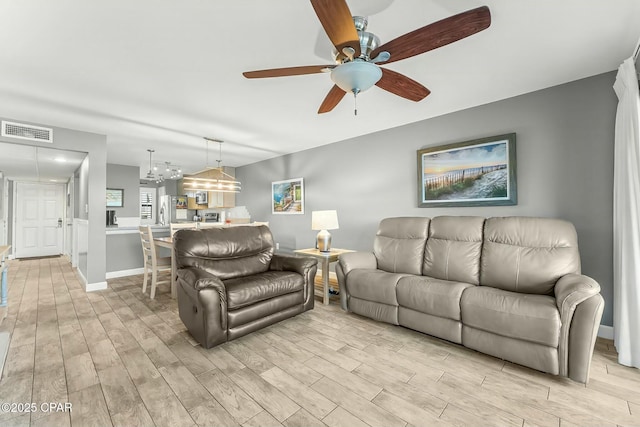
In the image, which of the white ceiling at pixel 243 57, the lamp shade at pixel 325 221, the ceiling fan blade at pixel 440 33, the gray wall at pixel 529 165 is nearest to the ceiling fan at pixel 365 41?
the ceiling fan blade at pixel 440 33

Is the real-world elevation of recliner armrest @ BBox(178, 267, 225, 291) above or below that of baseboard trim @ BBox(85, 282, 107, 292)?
above

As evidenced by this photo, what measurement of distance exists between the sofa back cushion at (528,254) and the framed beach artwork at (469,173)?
1.86 feet

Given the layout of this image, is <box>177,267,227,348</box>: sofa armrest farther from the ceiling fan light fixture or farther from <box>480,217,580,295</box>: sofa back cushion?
<box>480,217,580,295</box>: sofa back cushion

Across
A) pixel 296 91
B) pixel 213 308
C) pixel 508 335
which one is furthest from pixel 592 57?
pixel 213 308

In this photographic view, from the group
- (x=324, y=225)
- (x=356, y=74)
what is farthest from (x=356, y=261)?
(x=356, y=74)

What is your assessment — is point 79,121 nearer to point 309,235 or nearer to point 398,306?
point 309,235

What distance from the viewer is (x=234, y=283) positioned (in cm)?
256

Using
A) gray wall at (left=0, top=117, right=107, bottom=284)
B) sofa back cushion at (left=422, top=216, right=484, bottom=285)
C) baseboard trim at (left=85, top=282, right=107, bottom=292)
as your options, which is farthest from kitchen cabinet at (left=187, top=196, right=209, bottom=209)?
sofa back cushion at (left=422, top=216, right=484, bottom=285)

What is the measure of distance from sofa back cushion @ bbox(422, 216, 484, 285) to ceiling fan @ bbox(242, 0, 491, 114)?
1686mm

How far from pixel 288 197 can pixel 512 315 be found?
435 cm

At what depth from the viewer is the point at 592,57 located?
226 centimetres

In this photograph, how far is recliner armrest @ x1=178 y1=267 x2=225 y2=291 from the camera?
7.41 ft

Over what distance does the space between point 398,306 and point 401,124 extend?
254 centimetres

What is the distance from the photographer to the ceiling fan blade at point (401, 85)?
1.92 metres
